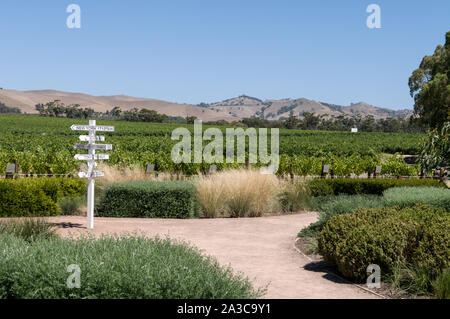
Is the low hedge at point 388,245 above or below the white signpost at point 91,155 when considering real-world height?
below

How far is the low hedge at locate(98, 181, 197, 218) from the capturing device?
12.9 m

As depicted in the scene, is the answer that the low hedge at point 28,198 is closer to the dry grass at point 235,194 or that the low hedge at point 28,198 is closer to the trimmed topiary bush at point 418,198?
the dry grass at point 235,194

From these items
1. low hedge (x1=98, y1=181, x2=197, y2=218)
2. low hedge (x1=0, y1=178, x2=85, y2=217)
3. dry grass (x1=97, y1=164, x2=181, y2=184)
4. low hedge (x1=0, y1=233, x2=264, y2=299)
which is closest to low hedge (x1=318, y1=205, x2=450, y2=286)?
low hedge (x1=0, y1=233, x2=264, y2=299)

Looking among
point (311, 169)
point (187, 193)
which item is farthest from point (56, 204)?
point (311, 169)

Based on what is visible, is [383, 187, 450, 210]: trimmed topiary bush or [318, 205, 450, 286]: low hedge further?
[383, 187, 450, 210]: trimmed topiary bush

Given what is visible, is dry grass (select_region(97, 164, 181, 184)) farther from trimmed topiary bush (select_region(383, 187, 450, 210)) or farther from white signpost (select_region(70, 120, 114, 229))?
trimmed topiary bush (select_region(383, 187, 450, 210))

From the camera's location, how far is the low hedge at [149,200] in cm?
1290

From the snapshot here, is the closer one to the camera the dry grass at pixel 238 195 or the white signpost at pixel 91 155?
the white signpost at pixel 91 155

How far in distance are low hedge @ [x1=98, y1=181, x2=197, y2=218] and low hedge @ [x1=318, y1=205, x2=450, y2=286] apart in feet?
18.0

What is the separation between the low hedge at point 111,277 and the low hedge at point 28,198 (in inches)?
287

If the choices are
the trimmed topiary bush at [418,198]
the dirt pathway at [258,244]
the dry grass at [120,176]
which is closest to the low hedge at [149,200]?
the dirt pathway at [258,244]

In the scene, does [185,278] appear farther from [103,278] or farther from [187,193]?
[187,193]

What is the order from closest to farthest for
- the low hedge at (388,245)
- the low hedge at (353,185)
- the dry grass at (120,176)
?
the low hedge at (388,245) → the dry grass at (120,176) → the low hedge at (353,185)
